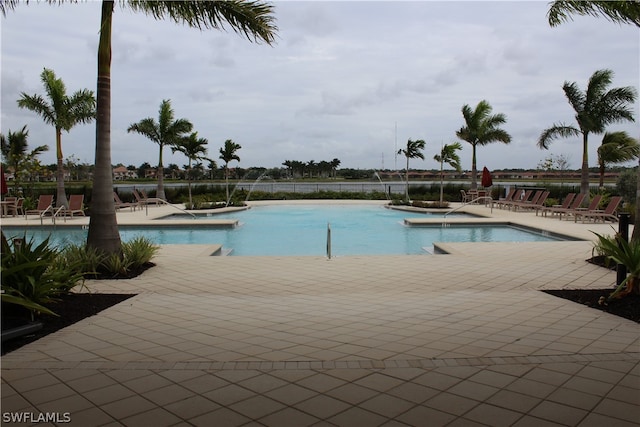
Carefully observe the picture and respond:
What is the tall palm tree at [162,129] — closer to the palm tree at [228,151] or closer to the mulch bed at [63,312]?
the palm tree at [228,151]

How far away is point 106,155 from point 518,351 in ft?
19.7

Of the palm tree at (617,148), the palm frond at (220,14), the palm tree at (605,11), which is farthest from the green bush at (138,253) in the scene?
the palm tree at (617,148)

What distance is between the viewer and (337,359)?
3350mm

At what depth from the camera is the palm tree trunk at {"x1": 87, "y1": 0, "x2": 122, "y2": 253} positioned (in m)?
6.69

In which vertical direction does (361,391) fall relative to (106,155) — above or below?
below

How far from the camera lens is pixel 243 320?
14.5 ft

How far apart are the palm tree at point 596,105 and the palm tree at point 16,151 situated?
22.5 m

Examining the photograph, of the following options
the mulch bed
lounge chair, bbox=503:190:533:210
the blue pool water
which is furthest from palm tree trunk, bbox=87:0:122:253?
lounge chair, bbox=503:190:533:210

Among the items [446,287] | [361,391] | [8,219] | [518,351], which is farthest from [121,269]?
[8,219]

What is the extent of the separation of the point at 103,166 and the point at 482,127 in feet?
70.9

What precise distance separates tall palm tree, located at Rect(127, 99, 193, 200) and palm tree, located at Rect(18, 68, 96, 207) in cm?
582

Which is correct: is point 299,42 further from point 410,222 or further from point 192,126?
point 192,126

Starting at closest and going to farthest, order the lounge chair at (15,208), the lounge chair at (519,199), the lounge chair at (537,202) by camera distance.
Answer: the lounge chair at (15,208)
the lounge chair at (537,202)
the lounge chair at (519,199)

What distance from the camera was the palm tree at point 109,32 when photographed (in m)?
6.61
